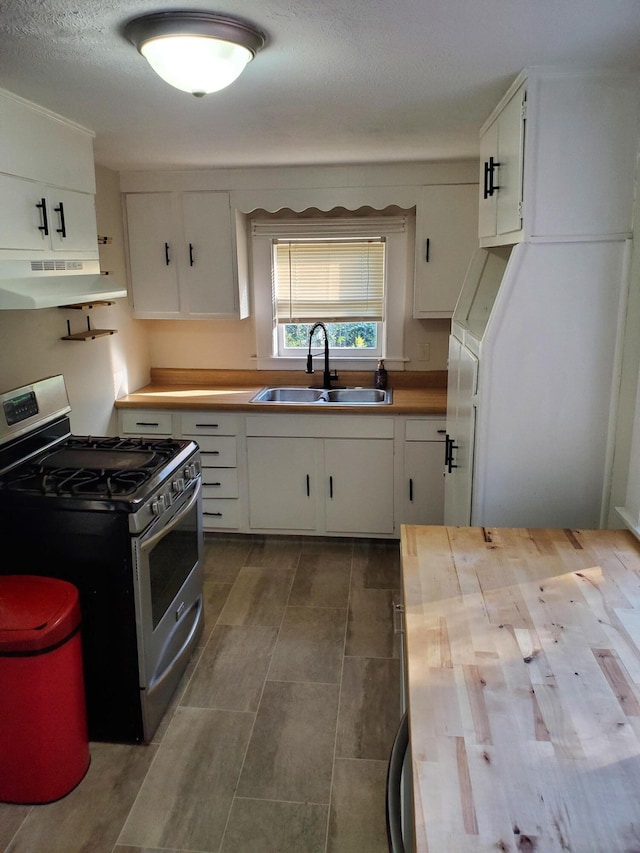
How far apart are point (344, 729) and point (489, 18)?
232cm

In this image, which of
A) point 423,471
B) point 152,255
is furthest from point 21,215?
point 423,471

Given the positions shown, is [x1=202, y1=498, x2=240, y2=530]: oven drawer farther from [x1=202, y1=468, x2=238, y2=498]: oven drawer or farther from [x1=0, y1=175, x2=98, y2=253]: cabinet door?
[x1=0, y1=175, x2=98, y2=253]: cabinet door

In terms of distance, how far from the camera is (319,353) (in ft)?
14.0

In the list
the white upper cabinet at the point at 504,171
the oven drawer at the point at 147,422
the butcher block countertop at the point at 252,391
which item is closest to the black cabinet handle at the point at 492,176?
the white upper cabinet at the point at 504,171

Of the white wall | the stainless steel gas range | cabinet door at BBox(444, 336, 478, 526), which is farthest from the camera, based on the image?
the white wall

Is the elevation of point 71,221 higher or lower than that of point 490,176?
lower

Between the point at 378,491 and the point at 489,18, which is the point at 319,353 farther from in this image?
the point at 489,18

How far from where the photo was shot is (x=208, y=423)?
12.5 ft

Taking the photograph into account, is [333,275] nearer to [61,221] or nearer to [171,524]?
[61,221]

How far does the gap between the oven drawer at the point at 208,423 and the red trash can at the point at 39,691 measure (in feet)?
5.62

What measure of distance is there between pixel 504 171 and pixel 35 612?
2.22 m

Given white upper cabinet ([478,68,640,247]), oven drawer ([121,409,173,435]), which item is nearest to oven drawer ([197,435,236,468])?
oven drawer ([121,409,173,435])

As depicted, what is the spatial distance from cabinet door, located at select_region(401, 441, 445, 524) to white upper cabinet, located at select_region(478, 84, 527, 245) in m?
1.28

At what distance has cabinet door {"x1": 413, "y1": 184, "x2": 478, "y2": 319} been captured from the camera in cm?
368
